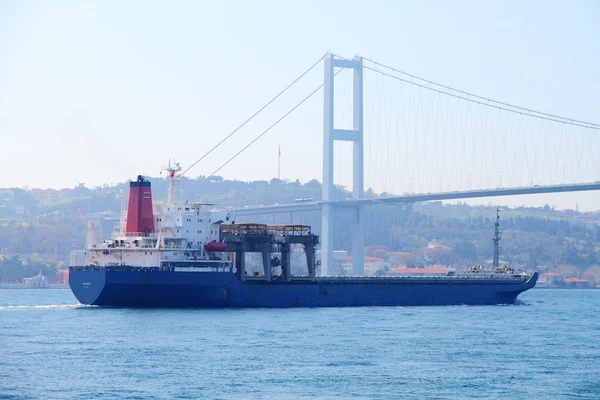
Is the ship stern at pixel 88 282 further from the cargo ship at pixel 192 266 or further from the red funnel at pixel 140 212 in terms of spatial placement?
the red funnel at pixel 140 212

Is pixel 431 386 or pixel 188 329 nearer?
pixel 431 386

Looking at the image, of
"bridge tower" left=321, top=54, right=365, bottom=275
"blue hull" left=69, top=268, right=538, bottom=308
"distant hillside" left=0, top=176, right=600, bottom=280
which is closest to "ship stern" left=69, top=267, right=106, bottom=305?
"blue hull" left=69, top=268, right=538, bottom=308

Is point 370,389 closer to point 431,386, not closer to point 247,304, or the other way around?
point 431,386

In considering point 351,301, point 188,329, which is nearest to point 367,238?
point 351,301

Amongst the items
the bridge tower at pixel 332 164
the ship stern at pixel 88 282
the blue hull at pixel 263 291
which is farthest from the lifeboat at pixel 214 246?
the bridge tower at pixel 332 164

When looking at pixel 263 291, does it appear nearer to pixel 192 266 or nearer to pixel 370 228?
pixel 192 266
